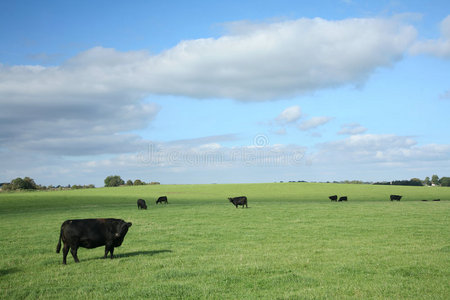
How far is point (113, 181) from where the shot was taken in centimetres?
14212

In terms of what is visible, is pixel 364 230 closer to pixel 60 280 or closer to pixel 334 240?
pixel 334 240

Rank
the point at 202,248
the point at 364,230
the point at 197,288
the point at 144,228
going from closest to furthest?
1. the point at 197,288
2. the point at 202,248
3. the point at 364,230
4. the point at 144,228

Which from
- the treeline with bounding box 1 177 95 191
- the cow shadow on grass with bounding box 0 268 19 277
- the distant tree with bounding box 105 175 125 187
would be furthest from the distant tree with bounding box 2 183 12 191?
the cow shadow on grass with bounding box 0 268 19 277

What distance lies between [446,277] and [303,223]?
1431 cm

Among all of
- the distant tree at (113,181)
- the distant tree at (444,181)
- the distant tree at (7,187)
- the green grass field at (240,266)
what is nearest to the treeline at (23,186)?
the distant tree at (7,187)

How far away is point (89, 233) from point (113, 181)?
135069 millimetres

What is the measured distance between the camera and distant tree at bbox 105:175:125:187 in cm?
14200

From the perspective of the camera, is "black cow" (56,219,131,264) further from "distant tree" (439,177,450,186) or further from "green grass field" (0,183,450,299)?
"distant tree" (439,177,450,186)

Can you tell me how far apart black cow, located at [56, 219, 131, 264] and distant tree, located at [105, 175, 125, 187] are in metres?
133

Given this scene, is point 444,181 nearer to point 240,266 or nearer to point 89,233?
point 240,266

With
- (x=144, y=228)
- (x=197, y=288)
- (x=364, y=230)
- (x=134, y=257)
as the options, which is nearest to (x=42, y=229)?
(x=144, y=228)

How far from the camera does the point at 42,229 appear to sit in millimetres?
23906

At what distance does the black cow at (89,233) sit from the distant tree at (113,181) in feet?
437

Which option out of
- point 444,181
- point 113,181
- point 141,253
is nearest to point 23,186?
point 113,181
